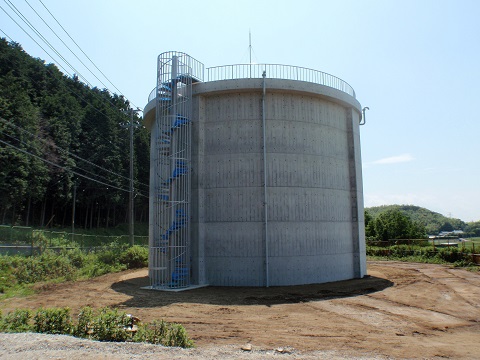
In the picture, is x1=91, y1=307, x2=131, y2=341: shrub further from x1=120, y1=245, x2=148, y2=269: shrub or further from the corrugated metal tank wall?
x1=120, y1=245, x2=148, y2=269: shrub

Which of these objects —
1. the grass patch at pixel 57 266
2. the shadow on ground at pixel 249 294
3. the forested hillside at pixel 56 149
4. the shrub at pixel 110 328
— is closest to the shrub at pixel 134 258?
the grass patch at pixel 57 266

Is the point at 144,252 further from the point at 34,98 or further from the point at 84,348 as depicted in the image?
the point at 34,98

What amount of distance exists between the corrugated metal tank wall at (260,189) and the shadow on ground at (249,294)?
3.42ft

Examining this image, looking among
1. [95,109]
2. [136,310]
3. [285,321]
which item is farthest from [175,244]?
[95,109]

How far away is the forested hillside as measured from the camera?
41.8 meters

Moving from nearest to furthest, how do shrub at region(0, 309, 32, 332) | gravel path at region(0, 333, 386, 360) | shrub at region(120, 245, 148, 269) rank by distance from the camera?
gravel path at region(0, 333, 386, 360) → shrub at region(0, 309, 32, 332) → shrub at region(120, 245, 148, 269)

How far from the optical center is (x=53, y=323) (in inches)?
350

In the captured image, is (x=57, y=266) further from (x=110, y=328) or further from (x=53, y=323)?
(x=110, y=328)

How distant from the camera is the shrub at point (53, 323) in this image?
8.83 meters

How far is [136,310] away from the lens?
41.2 ft

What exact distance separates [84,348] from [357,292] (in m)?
12.0

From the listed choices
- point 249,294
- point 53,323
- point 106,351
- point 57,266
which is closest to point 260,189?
point 249,294

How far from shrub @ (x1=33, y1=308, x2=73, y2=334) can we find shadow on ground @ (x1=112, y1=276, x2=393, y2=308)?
448cm

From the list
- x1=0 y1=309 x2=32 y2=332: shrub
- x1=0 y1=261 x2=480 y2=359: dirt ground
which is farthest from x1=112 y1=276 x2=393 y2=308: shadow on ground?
x1=0 y1=309 x2=32 y2=332: shrub
